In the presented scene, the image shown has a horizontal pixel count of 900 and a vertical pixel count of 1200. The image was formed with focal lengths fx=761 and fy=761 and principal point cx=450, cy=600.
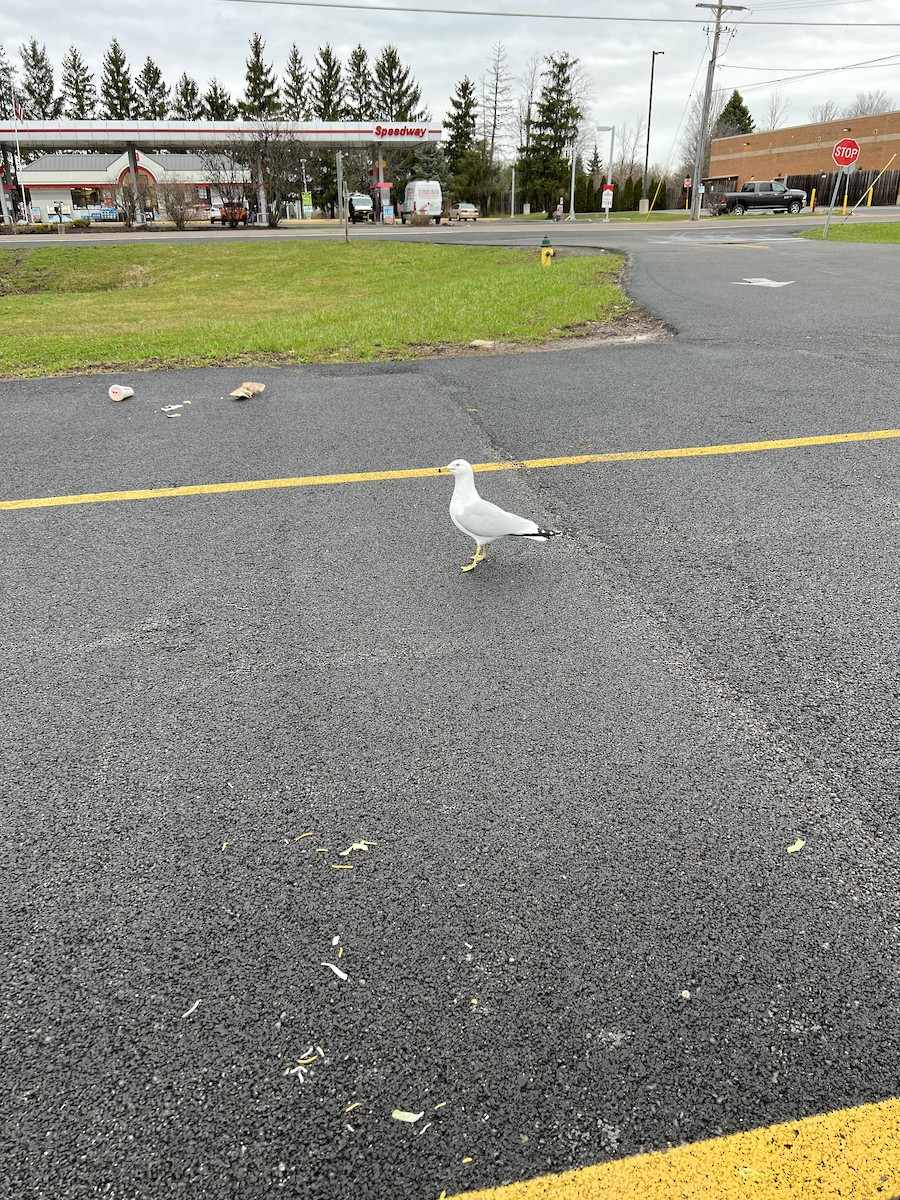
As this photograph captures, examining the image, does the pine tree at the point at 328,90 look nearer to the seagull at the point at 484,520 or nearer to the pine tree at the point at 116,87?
the pine tree at the point at 116,87

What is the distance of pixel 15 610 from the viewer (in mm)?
3633

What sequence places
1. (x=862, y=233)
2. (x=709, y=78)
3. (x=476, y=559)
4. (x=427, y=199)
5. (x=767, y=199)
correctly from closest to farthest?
(x=476, y=559) → (x=862, y=233) → (x=709, y=78) → (x=427, y=199) → (x=767, y=199)

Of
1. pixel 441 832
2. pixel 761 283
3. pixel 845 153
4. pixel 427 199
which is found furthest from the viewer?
pixel 427 199

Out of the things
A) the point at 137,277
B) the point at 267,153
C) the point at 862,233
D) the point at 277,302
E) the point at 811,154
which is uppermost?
the point at 811,154

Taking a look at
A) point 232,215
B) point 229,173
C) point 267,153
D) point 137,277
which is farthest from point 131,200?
point 137,277

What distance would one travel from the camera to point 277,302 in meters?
16.2

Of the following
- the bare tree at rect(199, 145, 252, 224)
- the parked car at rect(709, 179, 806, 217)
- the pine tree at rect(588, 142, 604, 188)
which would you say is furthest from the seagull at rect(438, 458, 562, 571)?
the pine tree at rect(588, 142, 604, 188)

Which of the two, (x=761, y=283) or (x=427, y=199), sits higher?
(x=427, y=199)

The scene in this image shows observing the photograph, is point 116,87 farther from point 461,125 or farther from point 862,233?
point 862,233

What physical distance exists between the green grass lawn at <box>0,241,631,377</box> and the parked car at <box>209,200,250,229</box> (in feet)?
54.8

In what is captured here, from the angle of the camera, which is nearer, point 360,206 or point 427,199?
point 427,199

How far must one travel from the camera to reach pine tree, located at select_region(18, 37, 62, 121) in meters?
82.0

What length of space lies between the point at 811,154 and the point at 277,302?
67200mm

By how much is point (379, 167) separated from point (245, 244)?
2526 centimetres
